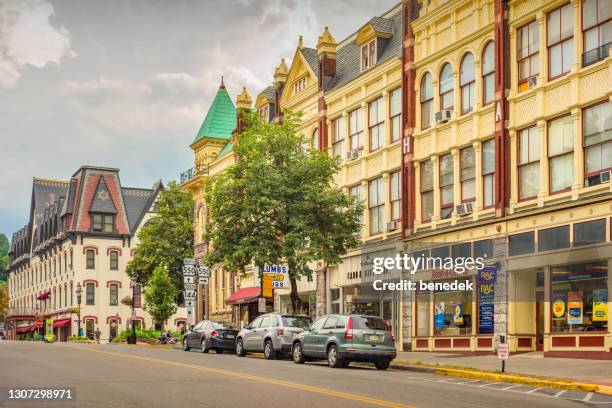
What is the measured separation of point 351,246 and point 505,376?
1508 centimetres

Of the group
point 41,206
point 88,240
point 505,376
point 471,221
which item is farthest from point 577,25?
point 41,206

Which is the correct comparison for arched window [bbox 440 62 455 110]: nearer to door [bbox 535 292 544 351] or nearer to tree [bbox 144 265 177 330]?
door [bbox 535 292 544 351]

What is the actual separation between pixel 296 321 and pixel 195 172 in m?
35.7

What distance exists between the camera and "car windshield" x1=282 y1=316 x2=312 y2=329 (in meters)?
30.7

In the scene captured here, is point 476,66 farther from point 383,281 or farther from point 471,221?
point 383,281

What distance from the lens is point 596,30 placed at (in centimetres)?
2675

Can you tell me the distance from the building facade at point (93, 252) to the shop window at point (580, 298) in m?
66.4

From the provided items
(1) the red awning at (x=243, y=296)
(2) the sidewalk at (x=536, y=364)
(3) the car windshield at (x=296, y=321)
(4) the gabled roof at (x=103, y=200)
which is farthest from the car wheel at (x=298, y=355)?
(4) the gabled roof at (x=103, y=200)

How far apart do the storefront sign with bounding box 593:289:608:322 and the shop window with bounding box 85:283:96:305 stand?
238 feet

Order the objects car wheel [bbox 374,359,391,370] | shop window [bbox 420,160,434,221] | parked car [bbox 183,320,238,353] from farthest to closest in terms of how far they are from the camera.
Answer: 1. parked car [bbox 183,320,238,353]
2. shop window [bbox 420,160,434,221]
3. car wheel [bbox 374,359,391,370]

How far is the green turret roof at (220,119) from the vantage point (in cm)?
6594

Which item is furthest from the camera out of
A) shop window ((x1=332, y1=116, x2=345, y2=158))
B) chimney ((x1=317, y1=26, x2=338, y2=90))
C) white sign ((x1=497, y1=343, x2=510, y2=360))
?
chimney ((x1=317, y1=26, x2=338, y2=90))

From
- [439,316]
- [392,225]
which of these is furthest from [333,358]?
[392,225]

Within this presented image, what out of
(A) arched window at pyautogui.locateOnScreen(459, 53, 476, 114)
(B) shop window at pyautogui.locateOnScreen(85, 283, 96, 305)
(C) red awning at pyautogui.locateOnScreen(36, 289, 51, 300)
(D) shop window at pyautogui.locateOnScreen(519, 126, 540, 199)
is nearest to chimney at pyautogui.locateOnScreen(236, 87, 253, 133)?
(A) arched window at pyautogui.locateOnScreen(459, 53, 476, 114)
